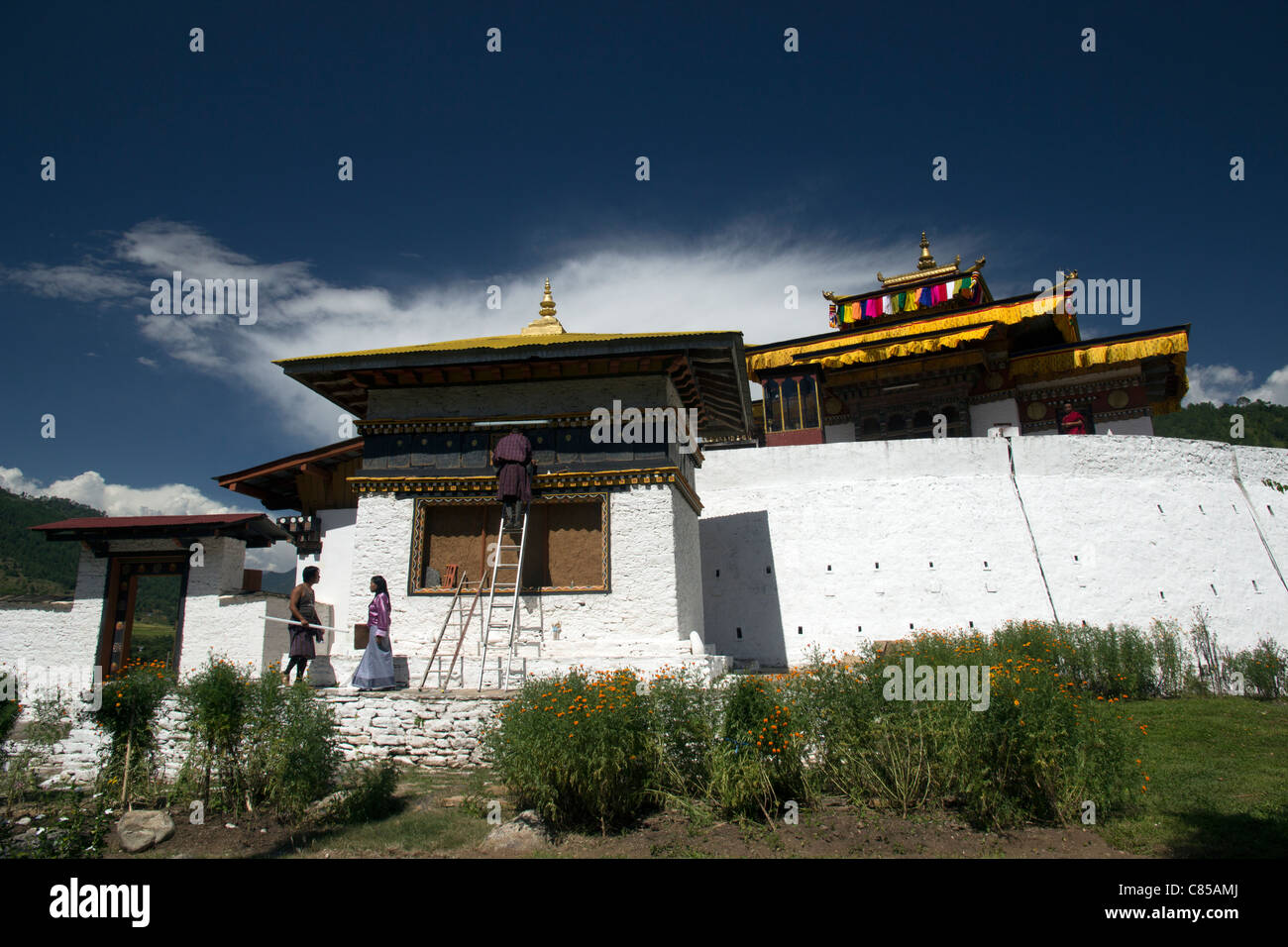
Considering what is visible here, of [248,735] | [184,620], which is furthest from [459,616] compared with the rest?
[184,620]

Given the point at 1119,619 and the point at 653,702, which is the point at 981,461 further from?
the point at 653,702

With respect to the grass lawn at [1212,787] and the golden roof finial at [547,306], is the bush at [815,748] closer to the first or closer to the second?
the grass lawn at [1212,787]

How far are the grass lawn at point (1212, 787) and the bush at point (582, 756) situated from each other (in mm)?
3816

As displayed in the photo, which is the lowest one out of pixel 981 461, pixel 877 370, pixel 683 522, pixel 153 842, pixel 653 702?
pixel 153 842

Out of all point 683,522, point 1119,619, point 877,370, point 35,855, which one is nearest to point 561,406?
point 683,522

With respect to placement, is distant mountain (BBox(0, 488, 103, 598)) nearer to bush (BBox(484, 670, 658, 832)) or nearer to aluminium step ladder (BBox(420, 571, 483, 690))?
aluminium step ladder (BBox(420, 571, 483, 690))

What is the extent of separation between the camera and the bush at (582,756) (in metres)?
6.31

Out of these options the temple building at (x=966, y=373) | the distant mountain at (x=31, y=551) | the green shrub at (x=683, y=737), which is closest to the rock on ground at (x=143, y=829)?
the green shrub at (x=683, y=737)

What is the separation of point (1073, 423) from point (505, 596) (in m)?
18.9

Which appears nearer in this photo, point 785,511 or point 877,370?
point 785,511

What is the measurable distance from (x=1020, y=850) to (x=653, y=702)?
3198 mm

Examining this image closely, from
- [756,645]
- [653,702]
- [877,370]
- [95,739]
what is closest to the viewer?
[653,702]

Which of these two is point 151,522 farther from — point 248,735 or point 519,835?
point 519,835

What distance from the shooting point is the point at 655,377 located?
1191cm
